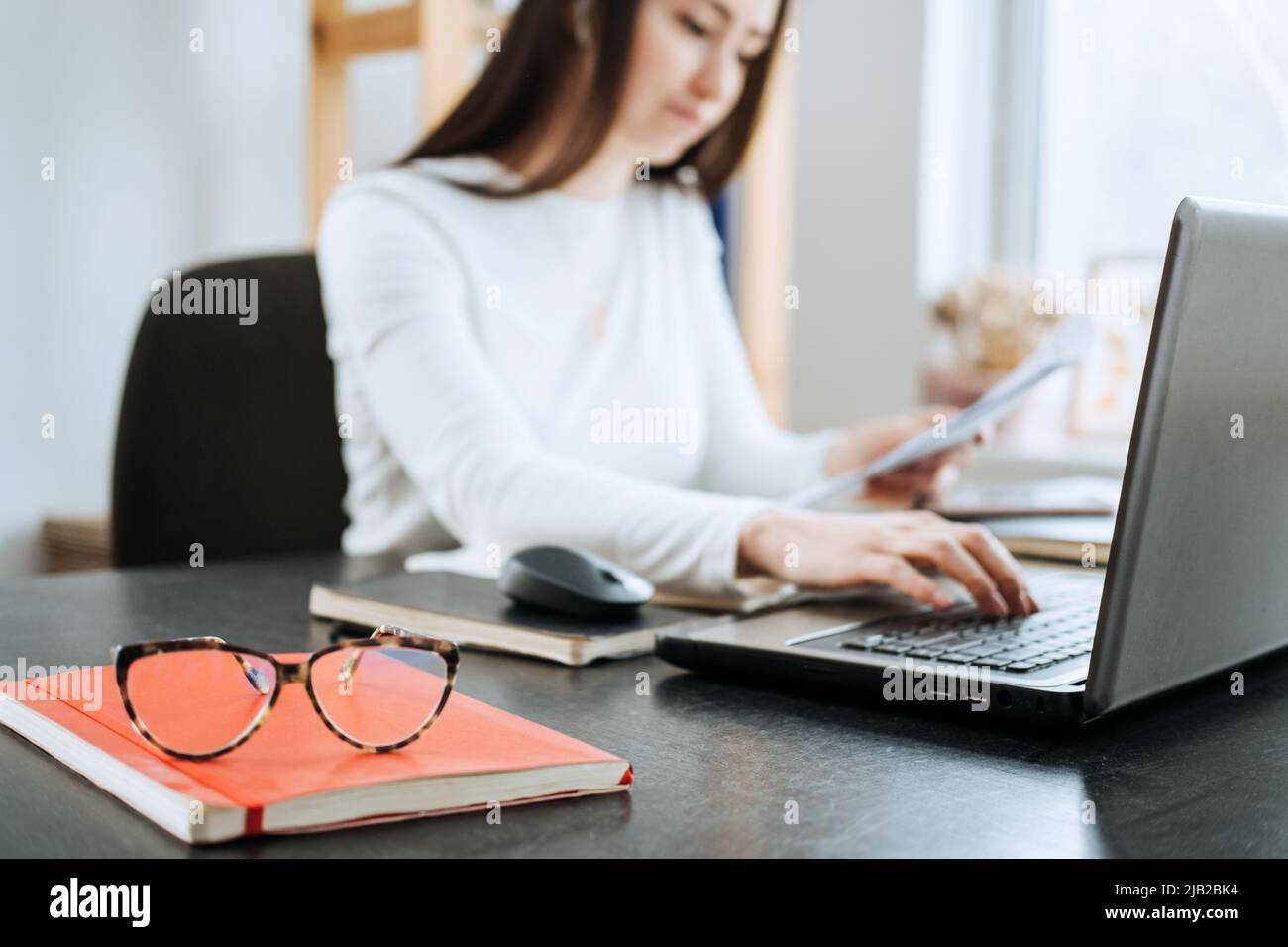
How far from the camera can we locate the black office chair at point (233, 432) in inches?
51.3

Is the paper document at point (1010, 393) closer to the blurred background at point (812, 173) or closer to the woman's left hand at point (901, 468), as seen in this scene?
the woman's left hand at point (901, 468)

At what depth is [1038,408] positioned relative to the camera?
228 cm

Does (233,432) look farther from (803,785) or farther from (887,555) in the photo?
(803,785)

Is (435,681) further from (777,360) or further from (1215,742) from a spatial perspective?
(777,360)

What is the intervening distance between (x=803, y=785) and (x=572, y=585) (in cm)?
28

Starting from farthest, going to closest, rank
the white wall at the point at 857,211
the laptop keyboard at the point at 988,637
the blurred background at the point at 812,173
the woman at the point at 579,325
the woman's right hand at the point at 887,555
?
the white wall at the point at 857,211 < the blurred background at the point at 812,173 < the woman at the point at 579,325 < the woman's right hand at the point at 887,555 < the laptop keyboard at the point at 988,637

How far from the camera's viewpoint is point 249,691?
51 cm

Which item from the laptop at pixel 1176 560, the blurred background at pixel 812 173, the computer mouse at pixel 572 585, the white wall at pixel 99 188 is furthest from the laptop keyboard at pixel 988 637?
the white wall at pixel 99 188

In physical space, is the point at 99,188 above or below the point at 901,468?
above

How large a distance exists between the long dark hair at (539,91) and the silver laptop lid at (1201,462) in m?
0.84

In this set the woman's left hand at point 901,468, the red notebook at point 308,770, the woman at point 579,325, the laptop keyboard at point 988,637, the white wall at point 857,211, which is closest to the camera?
the red notebook at point 308,770

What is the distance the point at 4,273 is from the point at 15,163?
186mm

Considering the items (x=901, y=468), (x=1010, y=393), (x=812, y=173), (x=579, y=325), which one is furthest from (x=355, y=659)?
(x=812, y=173)
